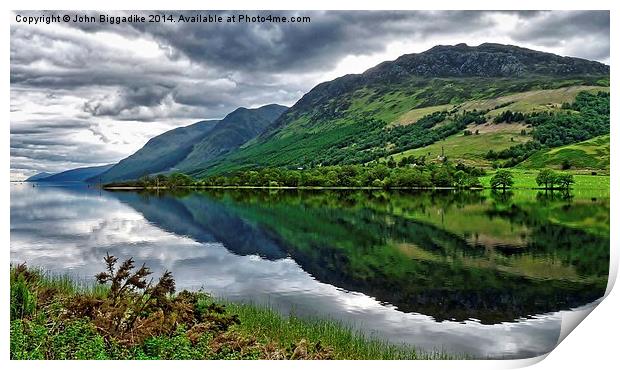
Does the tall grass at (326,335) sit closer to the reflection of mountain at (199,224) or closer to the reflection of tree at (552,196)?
the reflection of mountain at (199,224)

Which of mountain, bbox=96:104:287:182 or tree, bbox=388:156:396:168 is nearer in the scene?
mountain, bbox=96:104:287:182

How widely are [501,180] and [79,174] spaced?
16.6m

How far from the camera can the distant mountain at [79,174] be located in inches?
548

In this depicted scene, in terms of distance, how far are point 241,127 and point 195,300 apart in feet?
154

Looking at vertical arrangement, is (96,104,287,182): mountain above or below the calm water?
above

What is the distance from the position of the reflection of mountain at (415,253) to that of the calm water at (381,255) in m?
0.07

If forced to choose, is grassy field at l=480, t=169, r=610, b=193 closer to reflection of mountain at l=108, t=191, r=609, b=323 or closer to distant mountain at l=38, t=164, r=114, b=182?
reflection of mountain at l=108, t=191, r=609, b=323

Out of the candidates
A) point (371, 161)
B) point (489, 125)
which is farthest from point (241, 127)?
point (489, 125)

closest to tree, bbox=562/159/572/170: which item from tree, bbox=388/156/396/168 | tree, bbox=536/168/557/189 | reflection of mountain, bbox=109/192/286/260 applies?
tree, bbox=536/168/557/189

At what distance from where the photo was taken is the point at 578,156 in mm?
16281

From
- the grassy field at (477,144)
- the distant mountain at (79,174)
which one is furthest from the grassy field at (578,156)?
the distant mountain at (79,174)

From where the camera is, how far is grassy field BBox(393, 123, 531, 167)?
83.9 ft

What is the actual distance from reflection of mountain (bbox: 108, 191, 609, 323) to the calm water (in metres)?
0.07
